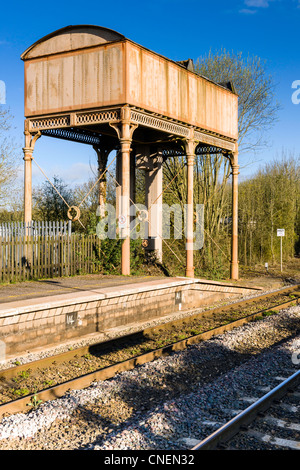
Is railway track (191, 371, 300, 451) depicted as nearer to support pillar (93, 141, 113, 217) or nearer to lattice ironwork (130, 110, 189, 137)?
lattice ironwork (130, 110, 189, 137)

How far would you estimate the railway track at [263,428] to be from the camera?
4664 millimetres

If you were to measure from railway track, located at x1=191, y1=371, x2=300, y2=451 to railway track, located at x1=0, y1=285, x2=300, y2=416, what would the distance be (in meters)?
2.29

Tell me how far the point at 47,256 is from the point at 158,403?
8.84 meters

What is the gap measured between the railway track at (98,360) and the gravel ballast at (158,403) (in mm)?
264

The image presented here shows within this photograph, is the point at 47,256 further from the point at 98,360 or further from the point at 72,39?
the point at 72,39

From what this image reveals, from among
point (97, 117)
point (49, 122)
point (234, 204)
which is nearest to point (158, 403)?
point (97, 117)

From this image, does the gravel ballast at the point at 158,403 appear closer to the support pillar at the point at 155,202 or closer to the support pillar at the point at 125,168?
the support pillar at the point at 125,168

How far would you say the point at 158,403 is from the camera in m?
6.04

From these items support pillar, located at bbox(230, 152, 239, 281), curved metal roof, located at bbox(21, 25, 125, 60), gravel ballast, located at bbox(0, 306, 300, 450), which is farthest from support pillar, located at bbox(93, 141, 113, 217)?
gravel ballast, located at bbox(0, 306, 300, 450)

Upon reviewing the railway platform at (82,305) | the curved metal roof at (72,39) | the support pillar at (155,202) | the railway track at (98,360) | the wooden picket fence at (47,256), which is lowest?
the railway track at (98,360)

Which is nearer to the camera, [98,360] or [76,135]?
[98,360]

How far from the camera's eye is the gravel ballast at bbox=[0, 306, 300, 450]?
4871mm

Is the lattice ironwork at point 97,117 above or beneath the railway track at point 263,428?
above

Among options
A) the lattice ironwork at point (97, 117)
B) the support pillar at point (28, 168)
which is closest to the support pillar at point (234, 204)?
the lattice ironwork at point (97, 117)
